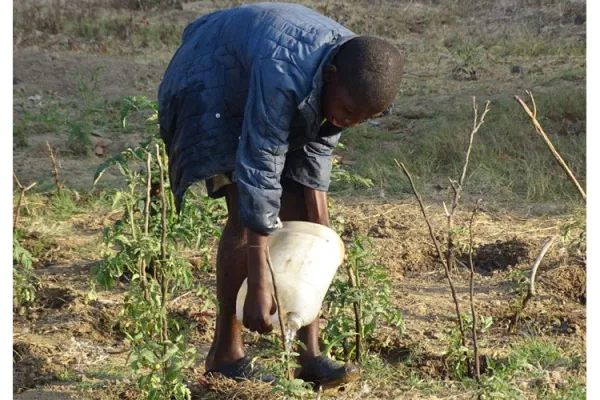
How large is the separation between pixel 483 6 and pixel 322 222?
8.32 metres

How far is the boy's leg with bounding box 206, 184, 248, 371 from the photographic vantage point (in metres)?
3.31

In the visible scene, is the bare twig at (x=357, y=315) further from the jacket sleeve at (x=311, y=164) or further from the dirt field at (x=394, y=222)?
the jacket sleeve at (x=311, y=164)

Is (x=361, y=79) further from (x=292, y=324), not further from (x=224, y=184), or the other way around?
(x=292, y=324)

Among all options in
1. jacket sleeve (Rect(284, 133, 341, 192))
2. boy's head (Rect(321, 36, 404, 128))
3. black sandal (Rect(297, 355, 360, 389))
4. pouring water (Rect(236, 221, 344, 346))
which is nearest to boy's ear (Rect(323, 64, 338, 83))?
boy's head (Rect(321, 36, 404, 128))

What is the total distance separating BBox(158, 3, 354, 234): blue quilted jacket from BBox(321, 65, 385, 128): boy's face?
0.03m

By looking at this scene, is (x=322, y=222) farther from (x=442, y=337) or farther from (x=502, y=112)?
(x=502, y=112)

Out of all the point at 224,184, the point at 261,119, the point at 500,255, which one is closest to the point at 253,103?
the point at 261,119

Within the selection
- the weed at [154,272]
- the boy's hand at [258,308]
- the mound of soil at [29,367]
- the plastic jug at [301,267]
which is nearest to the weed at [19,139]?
the weed at [154,272]

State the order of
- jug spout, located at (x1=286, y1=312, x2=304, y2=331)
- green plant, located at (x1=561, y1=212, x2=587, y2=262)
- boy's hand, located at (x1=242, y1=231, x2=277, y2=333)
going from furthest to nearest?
green plant, located at (x1=561, y1=212, x2=587, y2=262)
jug spout, located at (x1=286, y1=312, x2=304, y2=331)
boy's hand, located at (x1=242, y1=231, x2=277, y2=333)

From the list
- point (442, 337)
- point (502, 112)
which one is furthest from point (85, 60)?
point (442, 337)

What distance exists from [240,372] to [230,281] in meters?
0.32

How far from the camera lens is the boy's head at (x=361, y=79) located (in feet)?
→ 9.26

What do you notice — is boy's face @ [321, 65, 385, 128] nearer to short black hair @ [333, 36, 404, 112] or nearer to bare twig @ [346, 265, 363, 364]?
short black hair @ [333, 36, 404, 112]

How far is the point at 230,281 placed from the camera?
3326 mm
